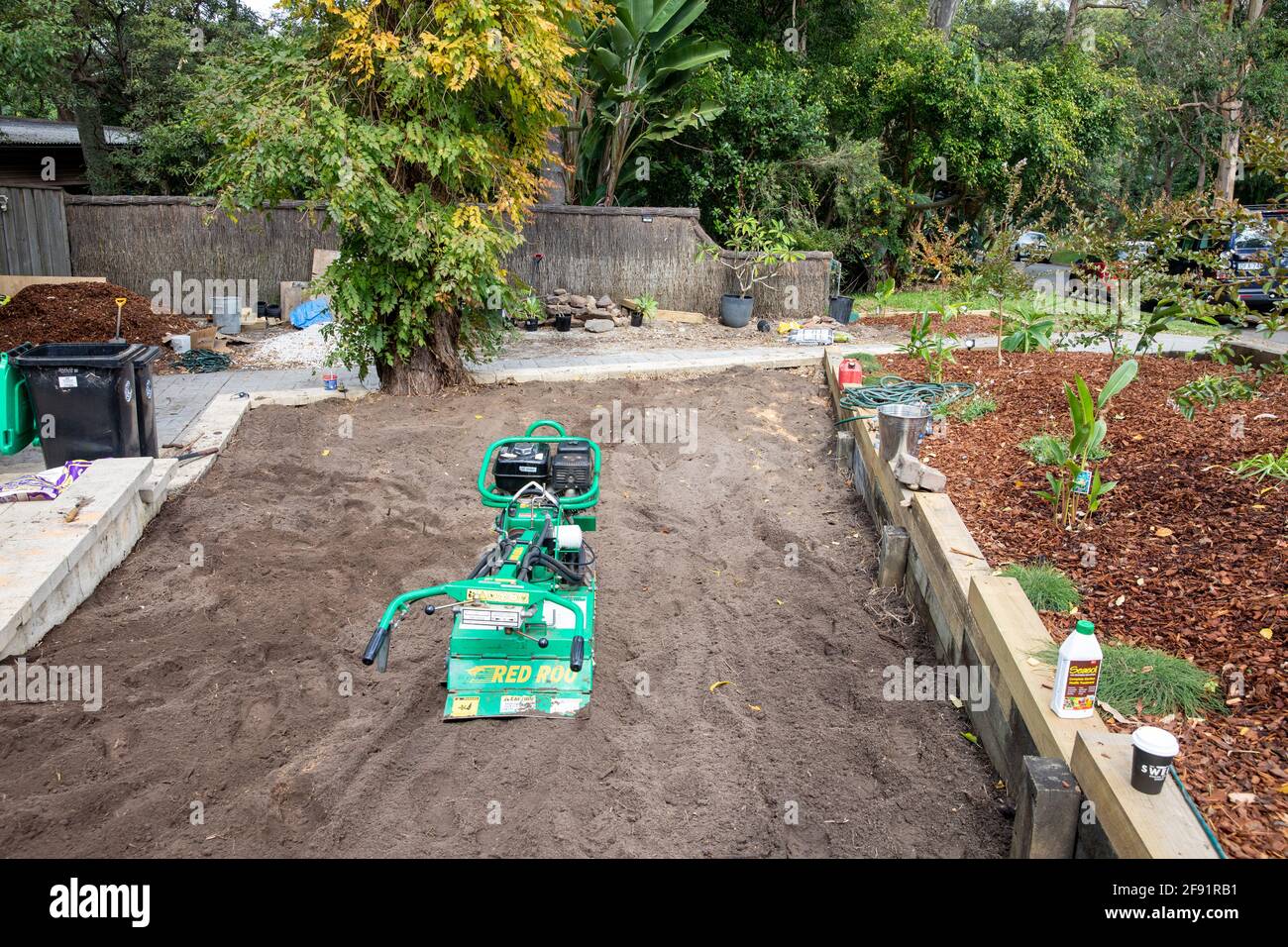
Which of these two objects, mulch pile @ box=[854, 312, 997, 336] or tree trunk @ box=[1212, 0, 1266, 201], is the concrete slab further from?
tree trunk @ box=[1212, 0, 1266, 201]

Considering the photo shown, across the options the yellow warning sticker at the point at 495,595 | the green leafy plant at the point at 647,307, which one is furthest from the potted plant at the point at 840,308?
the yellow warning sticker at the point at 495,595

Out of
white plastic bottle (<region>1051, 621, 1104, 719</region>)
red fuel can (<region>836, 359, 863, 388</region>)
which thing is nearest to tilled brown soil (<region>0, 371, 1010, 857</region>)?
white plastic bottle (<region>1051, 621, 1104, 719</region>)

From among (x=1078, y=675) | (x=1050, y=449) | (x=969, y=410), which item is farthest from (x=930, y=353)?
(x=1078, y=675)

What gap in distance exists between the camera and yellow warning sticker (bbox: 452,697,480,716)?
4.30 metres

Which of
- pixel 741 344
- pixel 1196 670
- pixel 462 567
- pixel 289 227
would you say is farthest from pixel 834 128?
pixel 1196 670

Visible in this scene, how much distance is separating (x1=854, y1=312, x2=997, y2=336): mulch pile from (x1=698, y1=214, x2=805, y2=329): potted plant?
5.29 ft

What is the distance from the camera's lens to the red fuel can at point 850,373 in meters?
8.59

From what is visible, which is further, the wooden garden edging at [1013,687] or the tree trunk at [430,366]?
the tree trunk at [430,366]

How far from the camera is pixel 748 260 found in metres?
14.6

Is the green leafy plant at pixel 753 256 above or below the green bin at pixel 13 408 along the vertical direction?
above

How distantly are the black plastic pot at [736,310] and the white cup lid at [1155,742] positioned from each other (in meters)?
11.8

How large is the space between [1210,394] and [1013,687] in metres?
3.57

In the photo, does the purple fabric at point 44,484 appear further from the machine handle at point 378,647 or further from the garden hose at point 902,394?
the garden hose at point 902,394

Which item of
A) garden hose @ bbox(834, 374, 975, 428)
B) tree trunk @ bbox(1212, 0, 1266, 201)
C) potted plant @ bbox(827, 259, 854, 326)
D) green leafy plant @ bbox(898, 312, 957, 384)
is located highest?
tree trunk @ bbox(1212, 0, 1266, 201)
